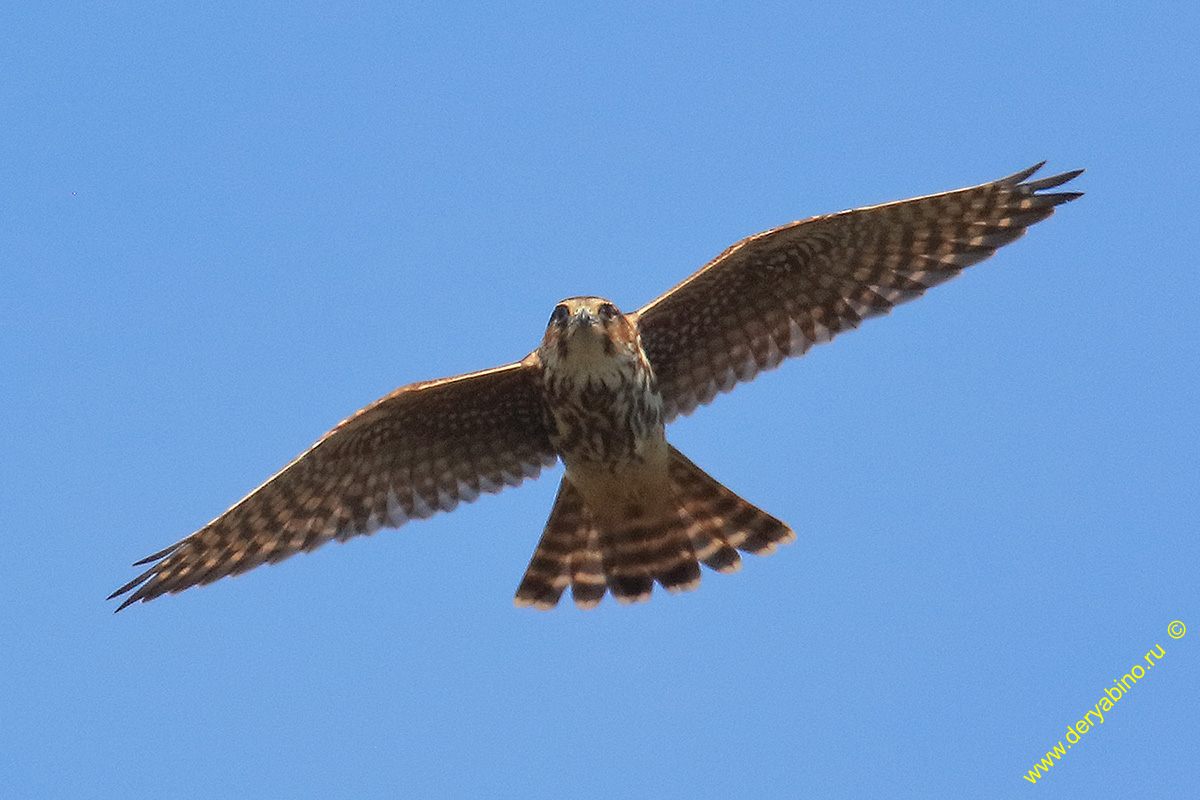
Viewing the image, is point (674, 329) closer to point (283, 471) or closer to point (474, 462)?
point (474, 462)

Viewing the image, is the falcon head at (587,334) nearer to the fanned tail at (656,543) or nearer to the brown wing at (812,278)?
the brown wing at (812,278)

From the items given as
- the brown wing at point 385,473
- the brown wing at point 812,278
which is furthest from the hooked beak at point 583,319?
the brown wing at point 812,278

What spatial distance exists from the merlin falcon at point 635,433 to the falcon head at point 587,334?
3.3 inches

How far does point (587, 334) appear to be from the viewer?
7898 millimetres

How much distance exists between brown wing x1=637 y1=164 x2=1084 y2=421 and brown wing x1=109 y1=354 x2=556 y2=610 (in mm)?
1007

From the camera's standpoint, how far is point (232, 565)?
882 cm

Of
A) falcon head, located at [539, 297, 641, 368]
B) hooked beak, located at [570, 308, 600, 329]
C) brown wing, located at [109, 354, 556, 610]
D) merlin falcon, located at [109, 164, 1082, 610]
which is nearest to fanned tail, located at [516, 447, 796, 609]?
merlin falcon, located at [109, 164, 1082, 610]

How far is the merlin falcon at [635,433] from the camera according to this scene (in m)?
8.52

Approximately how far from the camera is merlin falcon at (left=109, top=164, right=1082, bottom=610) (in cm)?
852

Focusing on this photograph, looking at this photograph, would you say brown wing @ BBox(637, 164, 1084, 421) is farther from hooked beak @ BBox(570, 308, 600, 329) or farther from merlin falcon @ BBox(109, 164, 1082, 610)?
hooked beak @ BBox(570, 308, 600, 329)

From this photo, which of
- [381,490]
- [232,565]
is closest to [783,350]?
[381,490]

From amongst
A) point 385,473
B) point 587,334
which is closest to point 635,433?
point 587,334

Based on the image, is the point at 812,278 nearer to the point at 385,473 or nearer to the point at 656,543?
the point at 656,543

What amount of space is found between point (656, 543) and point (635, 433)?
3.27ft
